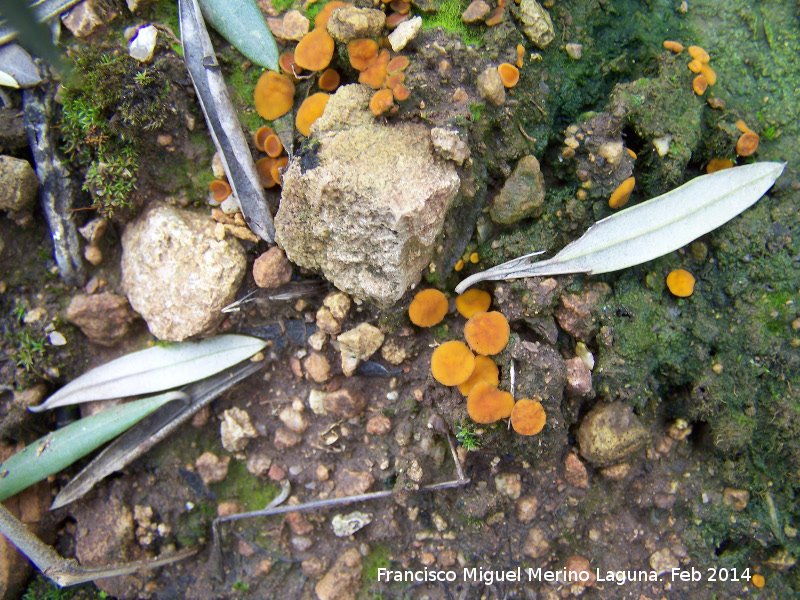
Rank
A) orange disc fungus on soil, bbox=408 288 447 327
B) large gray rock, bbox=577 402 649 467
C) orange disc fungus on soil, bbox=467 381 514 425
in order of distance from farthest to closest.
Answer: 1. large gray rock, bbox=577 402 649 467
2. orange disc fungus on soil, bbox=408 288 447 327
3. orange disc fungus on soil, bbox=467 381 514 425

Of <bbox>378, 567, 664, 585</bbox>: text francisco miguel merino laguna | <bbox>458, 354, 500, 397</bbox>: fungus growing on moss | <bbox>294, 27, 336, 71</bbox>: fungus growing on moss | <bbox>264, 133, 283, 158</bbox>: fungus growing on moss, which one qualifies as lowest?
<bbox>378, 567, 664, 585</bbox>: text francisco miguel merino laguna

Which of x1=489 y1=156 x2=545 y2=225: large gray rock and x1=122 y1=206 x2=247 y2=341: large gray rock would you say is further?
x1=122 y1=206 x2=247 y2=341: large gray rock

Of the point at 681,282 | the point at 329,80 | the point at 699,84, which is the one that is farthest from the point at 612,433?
the point at 329,80

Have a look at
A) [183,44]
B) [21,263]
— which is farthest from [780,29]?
[21,263]

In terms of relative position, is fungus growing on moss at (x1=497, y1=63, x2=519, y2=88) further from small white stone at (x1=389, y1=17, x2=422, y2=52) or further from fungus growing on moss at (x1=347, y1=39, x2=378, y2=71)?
fungus growing on moss at (x1=347, y1=39, x2=378, y2=71)

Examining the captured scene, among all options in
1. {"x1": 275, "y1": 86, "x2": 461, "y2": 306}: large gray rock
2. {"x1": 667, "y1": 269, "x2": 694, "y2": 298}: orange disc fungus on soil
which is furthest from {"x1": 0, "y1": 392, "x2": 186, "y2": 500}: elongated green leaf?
{"x1": 667, "y1": 269, "x2": 694, "y2": 298}: orange disc fungus on soil

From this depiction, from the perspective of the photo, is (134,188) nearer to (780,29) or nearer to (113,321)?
(113,321)
